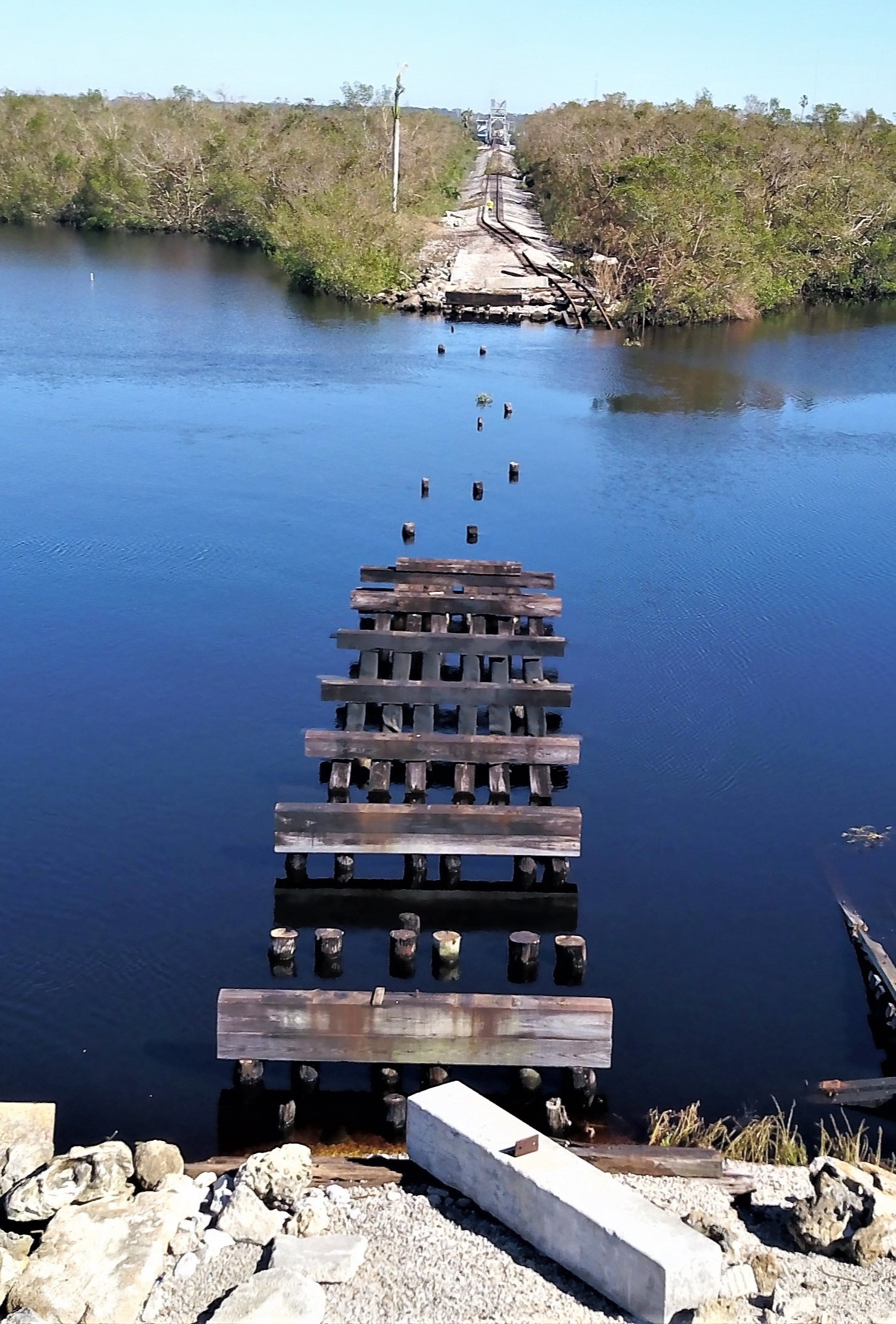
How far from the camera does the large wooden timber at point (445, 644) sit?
23.1m

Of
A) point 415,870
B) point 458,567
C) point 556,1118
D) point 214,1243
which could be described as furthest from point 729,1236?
point 458,567

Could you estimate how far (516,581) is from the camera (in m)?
26.3

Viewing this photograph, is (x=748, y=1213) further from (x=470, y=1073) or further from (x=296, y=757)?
(x=296, y=757)

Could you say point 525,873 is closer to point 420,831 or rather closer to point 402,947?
point 420,831

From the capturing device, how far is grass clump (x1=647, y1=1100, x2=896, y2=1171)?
44.1 ft

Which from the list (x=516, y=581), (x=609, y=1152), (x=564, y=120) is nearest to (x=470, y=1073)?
(x=609, y=1152)

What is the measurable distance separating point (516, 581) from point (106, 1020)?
43.8 feet

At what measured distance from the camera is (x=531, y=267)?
243ft

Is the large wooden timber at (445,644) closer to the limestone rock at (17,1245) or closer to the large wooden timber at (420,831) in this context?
the large wooden timber at (420,831)

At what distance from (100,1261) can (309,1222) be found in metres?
1.74

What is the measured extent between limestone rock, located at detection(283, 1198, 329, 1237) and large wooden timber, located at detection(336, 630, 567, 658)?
40.5 feet

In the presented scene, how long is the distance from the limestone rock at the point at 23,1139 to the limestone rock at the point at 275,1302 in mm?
2886

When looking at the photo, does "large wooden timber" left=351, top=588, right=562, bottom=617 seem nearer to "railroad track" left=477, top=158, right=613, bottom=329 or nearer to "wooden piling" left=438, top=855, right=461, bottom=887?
"wooden piling" left=438, top=855, right=461, bottom=887

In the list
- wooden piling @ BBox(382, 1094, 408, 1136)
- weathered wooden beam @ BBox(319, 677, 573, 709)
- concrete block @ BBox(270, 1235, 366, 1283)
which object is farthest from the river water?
concrete block @ BBox(270, 1235, 366, 1283)
